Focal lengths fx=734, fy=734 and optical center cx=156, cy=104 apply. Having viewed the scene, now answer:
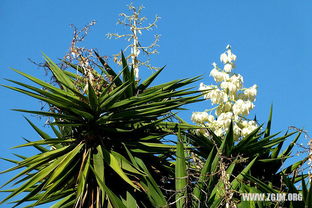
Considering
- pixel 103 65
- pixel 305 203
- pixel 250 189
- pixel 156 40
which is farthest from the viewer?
pixel 156 40

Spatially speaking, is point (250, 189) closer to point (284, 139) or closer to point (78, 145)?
point (284, 139)

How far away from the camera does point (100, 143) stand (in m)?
4.88

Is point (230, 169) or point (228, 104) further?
point (228, 104)

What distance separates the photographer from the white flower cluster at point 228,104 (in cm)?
553

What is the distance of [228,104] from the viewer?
5625 millimetres

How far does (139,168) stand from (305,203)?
1.20m

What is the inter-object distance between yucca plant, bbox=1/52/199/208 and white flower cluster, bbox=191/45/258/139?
0.55 m

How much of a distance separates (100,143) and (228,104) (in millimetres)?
1216

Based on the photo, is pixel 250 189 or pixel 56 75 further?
pixel 56 75

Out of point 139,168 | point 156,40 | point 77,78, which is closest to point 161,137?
point 139,168

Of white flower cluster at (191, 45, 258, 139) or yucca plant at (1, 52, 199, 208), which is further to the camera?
white flower cluster at (191, 45, 258, 139)

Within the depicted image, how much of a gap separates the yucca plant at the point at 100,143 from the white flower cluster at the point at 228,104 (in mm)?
554

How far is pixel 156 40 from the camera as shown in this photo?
5.89 meters

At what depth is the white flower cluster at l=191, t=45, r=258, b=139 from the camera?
5531 mm
